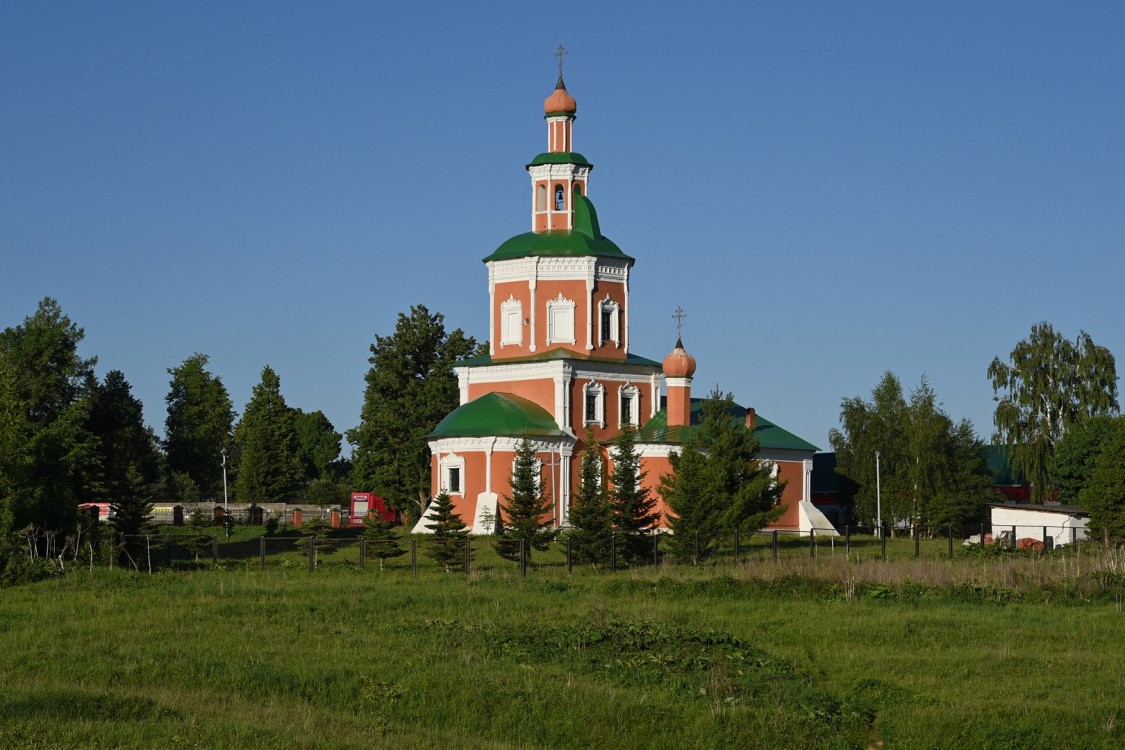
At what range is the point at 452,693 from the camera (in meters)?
19.1

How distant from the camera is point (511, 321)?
55.9 metres

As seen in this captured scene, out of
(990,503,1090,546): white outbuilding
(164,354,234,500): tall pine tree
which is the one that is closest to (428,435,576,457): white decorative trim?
(990,503,1090,546): white outbuilding

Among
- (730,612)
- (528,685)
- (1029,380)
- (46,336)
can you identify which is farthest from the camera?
(1029,380)

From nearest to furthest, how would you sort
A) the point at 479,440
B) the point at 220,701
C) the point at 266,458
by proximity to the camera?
the point at 220,701, the point at 479,440, the point at 266,458

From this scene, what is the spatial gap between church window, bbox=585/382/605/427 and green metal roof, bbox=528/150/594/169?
778 cm

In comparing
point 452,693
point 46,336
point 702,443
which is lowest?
point 452,693

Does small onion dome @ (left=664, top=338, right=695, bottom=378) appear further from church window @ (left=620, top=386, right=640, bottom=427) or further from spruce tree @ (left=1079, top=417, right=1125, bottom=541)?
spruce tree @ (left=1079, top=417, right=1125, bottom=541)

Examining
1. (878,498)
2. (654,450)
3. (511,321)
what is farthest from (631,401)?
(878,498)

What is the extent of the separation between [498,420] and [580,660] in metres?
31.2

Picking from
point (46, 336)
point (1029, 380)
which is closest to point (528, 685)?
point (46, 336)

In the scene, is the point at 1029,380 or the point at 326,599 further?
the point at 1029,380

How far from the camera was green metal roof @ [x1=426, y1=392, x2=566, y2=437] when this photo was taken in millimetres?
52000

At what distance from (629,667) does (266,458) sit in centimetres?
5959

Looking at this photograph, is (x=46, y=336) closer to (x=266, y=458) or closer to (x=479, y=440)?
(x=479, y=440)
